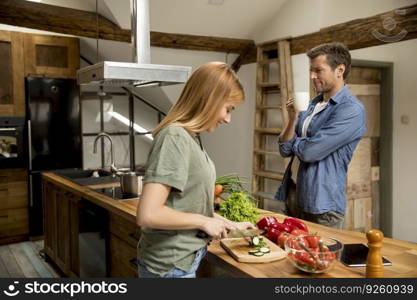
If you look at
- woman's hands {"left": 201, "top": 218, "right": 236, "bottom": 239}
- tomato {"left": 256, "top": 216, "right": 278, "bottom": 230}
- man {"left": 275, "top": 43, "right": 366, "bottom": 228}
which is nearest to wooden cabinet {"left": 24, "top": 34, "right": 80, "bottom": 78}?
man {"left": 275, "top": 43, "right": 366, "bottom": 228}

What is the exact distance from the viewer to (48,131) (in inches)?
211

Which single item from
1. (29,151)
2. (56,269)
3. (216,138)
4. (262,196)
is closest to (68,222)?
(56,269)

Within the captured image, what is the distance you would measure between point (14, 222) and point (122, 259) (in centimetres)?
302

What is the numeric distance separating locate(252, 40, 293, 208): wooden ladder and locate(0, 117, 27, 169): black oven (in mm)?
2732

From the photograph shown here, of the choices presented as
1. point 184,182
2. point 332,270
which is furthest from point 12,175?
point 332,270

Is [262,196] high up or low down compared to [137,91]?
down

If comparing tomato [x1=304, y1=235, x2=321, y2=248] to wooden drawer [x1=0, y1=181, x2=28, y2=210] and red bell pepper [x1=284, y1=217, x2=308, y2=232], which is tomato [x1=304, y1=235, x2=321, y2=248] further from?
wooden drawer [x1=0, y1=181, x2=28, y2=210]

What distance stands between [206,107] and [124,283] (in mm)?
732

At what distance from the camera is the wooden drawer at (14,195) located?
5176 millimetres

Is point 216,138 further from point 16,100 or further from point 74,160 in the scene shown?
point 16,100

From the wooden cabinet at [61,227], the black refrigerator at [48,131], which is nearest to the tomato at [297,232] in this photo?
the wooden cabinet at [61,227]

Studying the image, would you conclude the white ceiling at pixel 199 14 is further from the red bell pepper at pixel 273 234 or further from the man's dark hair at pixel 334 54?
the red bell pepper at pixel 273 234

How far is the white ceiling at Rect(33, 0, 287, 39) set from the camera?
4.59 m

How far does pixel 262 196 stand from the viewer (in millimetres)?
5012
